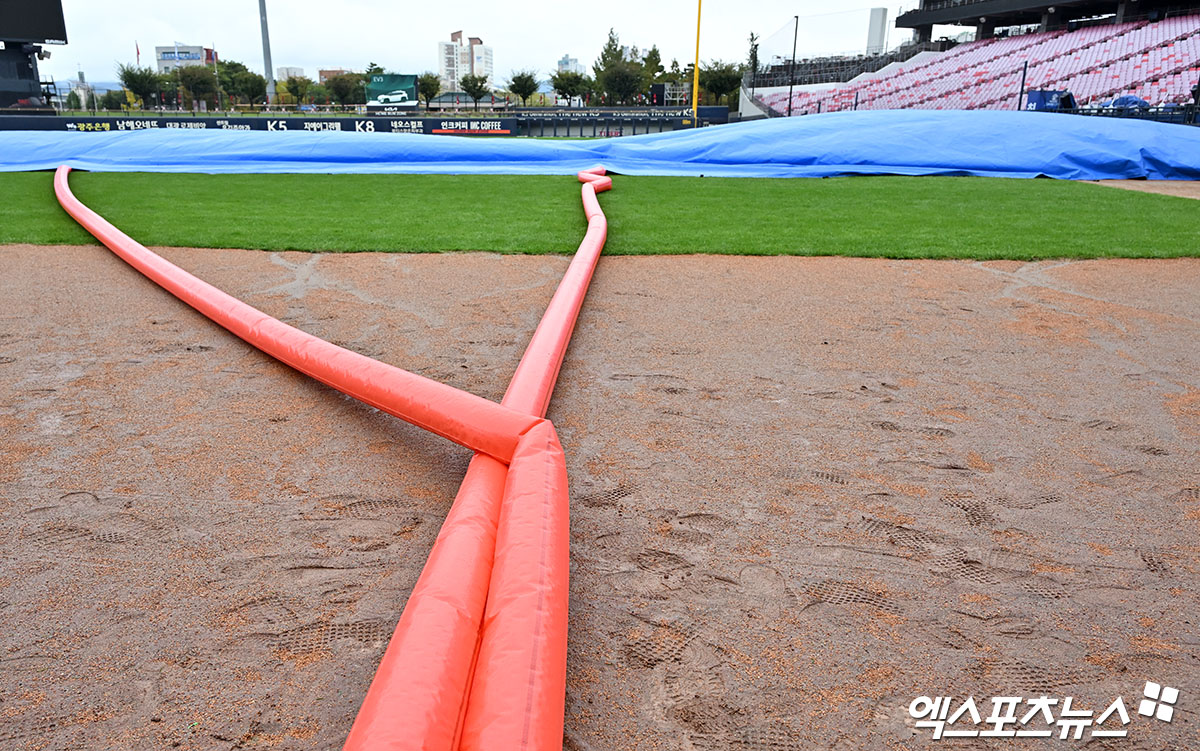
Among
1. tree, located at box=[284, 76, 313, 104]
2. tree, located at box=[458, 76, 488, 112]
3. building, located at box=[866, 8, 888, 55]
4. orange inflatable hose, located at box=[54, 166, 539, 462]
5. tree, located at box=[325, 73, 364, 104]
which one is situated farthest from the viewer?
tree, located at box=[284, 76, 313, 104]

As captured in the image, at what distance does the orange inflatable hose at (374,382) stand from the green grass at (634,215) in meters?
2.04

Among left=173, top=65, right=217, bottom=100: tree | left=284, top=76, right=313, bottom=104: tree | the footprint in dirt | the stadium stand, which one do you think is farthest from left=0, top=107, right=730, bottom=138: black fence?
left=284, top=76, right=313, bottom=104: tree

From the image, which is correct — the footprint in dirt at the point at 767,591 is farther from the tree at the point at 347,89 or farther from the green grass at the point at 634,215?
the tree at the point at 347,89

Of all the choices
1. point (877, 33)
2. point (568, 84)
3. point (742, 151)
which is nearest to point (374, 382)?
point (742, 151)

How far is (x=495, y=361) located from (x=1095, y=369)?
8.37 ft

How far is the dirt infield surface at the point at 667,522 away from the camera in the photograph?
1438mm

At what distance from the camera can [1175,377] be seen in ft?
10.1

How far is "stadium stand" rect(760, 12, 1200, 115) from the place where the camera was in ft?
84.9

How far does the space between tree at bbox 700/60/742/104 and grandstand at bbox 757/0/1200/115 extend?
5404mm

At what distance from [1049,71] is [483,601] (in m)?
35.9

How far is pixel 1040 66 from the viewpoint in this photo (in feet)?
99.7

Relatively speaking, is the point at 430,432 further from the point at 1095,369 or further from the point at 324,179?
the point at 324,179

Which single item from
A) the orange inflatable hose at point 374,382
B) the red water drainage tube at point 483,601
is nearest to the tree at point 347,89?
the orange inflatable hose at point 374,382

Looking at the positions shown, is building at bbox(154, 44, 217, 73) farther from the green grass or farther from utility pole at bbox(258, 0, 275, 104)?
the green grass
